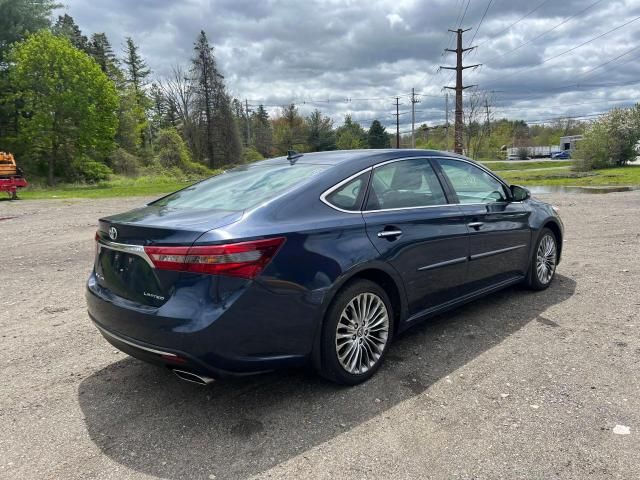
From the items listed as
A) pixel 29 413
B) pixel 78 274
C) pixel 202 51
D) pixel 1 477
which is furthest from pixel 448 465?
pixel 202 51

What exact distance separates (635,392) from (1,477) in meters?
3.88

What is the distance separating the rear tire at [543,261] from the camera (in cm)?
520

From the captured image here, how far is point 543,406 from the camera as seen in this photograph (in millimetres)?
3018

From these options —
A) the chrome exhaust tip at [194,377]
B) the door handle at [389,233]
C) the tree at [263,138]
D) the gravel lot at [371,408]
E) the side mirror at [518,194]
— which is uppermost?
the tree at [263,138]

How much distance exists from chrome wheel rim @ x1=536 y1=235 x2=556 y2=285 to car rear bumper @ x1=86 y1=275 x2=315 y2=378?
346cm

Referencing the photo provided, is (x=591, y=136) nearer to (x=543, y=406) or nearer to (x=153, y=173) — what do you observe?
(x=153, y=173)

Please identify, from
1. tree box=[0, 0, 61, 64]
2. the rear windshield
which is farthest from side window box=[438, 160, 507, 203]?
tree box=[0, 0, 61, 64]

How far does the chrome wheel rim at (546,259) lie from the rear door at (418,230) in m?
1.66

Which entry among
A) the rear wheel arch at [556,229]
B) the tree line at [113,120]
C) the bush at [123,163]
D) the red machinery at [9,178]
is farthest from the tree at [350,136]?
the rear wheel arch at [556,229]

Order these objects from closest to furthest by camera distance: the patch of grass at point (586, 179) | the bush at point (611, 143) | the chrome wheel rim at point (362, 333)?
the chrome wheel rim at point (362, 333), the patch of grass at point (586, 179), the bush at point (611, 143)

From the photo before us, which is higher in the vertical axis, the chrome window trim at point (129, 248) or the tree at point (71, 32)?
the tree at point (71, 32)

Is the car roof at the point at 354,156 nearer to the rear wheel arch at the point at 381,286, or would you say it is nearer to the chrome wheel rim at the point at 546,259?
the rear wheel arch at the point at 381,286

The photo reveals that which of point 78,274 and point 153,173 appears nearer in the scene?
point 78,274

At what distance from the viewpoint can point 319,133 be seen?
233 feet
